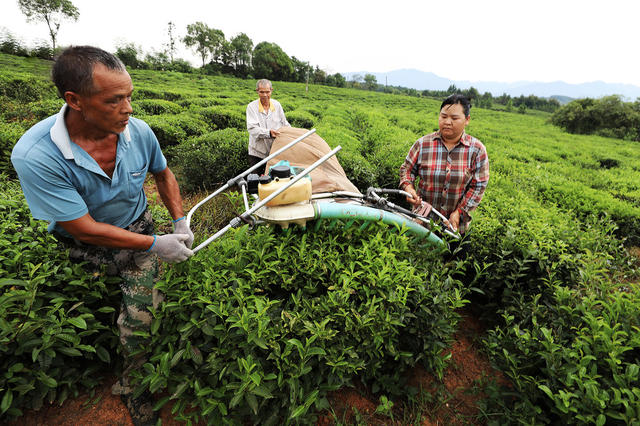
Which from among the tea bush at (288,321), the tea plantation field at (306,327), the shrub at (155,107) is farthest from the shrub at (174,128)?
the tea bush at (288,321)

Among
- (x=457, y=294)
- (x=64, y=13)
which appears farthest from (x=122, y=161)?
(x=64, y=13)

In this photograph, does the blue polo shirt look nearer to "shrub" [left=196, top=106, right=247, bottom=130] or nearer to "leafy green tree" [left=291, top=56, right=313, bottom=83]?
"shrub" [left=196, top=106, right=247, bottom=130]

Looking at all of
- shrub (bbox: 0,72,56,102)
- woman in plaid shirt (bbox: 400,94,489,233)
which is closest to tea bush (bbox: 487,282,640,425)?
woman in plaid shirt (bbox: 400,94,489,233)

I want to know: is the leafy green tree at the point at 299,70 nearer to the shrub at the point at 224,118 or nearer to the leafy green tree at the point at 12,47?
the leafy green tree at the point at 12,47

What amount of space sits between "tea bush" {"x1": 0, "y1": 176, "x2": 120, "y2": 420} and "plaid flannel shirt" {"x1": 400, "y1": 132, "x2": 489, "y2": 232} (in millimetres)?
2892

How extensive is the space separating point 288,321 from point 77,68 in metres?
1.80

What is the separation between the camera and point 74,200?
5.47 feet

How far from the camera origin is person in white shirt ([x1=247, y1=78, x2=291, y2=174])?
4.64m

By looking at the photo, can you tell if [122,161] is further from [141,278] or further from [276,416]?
[276,416]

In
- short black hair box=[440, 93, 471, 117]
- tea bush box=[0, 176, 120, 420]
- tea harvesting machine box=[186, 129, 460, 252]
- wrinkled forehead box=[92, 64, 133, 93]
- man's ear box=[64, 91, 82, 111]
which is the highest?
short black hair box=[440, 93, 471, 117]

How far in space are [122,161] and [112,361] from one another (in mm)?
1529

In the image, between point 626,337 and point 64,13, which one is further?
point 64,13

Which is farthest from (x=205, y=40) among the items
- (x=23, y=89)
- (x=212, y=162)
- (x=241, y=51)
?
(x=212, y=162)

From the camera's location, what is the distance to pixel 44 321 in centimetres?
168
